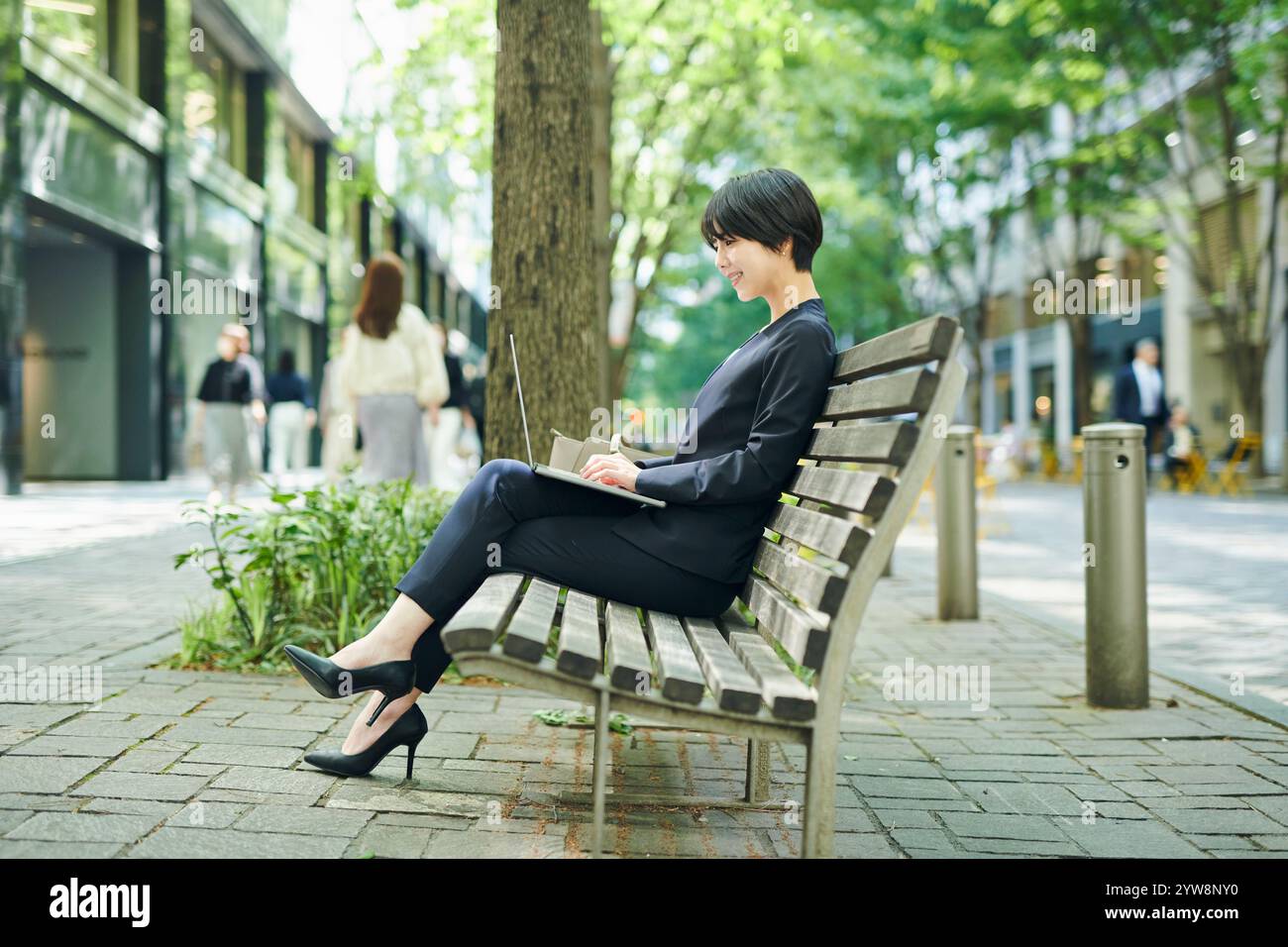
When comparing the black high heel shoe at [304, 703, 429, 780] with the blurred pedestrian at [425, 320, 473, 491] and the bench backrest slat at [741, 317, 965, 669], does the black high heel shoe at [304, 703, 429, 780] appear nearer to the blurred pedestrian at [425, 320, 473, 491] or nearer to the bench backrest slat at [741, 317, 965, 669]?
the bench backrest slat at [741, 317, 965, 669]

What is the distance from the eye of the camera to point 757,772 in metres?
3.31

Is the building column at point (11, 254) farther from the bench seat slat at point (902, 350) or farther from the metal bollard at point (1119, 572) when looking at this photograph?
the bench seat slat at point (902, 350)

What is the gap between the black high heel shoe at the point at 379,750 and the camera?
3.32m

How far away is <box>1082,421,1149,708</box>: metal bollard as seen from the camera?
4.62m

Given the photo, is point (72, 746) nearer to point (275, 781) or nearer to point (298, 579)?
point (275, 781)

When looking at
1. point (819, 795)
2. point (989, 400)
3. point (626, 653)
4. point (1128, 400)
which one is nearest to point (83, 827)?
point (626, 653)

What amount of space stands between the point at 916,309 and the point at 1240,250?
43.4ft

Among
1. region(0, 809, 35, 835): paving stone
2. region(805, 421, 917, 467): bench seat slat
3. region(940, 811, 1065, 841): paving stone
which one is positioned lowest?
region(940, 811, 1065, 841): paving stone

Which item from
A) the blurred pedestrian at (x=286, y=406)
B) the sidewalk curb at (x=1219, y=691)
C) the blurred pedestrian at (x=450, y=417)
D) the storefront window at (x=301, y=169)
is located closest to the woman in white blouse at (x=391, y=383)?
the blurred pedestrian at (x=450, y=417)

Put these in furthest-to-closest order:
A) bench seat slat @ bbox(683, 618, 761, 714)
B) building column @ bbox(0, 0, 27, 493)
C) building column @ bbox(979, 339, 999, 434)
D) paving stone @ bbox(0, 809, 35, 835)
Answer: building column @ bbox(979, 339, 999, 434)
building column @ bbox(0, 0, 27, 493)
paving stone @ bbox(0, 809, 35, 835)
bench seat slat @ bbox(683, 618, 761, 714)

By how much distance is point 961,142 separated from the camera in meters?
25.2

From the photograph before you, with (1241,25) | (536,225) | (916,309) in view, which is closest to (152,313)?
(536,225)

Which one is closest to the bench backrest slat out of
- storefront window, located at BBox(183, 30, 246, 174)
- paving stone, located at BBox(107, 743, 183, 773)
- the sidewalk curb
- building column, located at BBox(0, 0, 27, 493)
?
paving stone, located at BBox(107, 743, 183, 773)

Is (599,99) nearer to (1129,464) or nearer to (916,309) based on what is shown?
(1129,464)
